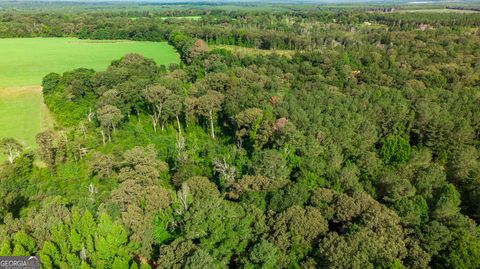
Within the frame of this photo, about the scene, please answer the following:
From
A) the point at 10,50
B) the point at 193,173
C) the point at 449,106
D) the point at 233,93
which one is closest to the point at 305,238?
the point at 193,173

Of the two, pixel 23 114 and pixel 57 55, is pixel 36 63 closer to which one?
pixel 57 55

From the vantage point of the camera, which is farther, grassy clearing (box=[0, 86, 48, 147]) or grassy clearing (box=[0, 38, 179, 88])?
grassy clearing (box=[0, 38, 179, 88])

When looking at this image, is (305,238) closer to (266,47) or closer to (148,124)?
(148,124)

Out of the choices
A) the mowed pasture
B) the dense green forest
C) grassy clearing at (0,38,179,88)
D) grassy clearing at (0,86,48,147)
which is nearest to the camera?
the dense green forest
